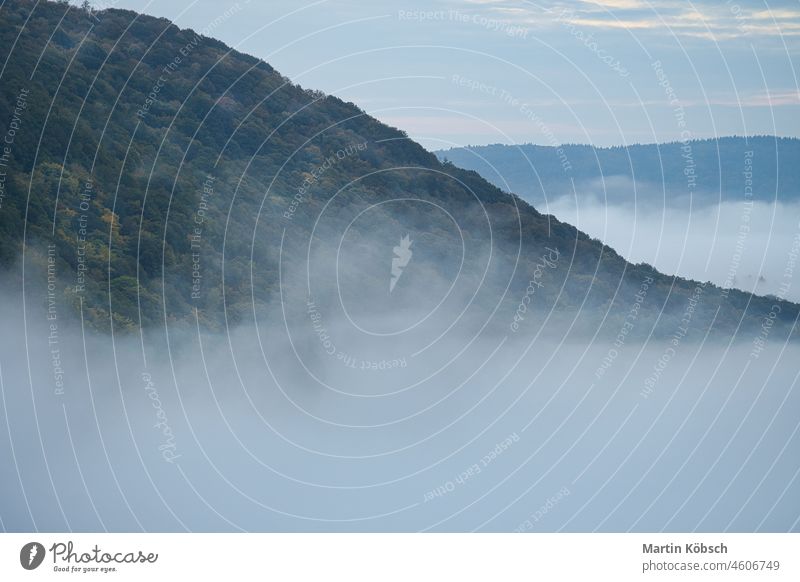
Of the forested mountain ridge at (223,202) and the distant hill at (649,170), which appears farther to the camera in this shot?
the distant hill at (649,170)

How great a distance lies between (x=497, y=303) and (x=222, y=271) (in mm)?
18847

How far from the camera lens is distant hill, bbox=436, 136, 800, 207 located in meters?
71.4

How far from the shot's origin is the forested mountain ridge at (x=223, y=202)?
5078 cm

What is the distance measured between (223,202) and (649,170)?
3463 cm

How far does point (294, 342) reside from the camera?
5931 cm

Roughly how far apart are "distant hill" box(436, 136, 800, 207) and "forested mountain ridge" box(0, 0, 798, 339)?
2655 mm

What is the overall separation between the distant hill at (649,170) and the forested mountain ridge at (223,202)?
266cm

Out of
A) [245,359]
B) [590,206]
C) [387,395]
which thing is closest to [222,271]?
[245,359]

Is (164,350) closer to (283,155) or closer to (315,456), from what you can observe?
(315,456)

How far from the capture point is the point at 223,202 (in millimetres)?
61156

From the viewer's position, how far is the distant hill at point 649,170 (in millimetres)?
71438

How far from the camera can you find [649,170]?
85.6 meters

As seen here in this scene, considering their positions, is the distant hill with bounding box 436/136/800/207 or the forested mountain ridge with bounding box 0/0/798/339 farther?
the distant hill with bounding box 436/136/800/207

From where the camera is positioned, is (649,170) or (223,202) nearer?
(223,202)
